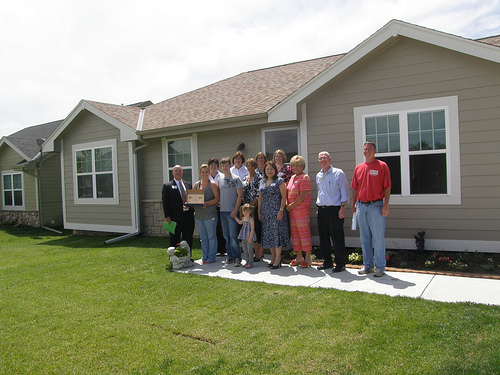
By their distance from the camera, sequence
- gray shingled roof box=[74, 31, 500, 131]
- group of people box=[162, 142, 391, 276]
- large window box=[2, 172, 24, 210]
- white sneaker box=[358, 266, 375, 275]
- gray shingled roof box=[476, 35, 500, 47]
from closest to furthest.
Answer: group of people box=[162, 142, 391, 276], white sneaker box=[358, 266, 375, 275], gray shingled roof box=[476, 35, 500, 47], gray shingled roof box=[74, 31, 500, 131], large window box=[2, 172, 24, 210]

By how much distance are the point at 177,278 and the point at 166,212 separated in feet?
4.58

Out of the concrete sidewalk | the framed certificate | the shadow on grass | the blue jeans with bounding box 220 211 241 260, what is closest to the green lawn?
the concrete sidewalk

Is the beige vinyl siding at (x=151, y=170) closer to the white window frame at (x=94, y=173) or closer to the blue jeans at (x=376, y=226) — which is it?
the white window frame at (x=94, y=173)

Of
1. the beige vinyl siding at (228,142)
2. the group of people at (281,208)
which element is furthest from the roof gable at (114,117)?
the group of people at (281,208)

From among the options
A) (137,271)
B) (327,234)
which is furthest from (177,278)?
(327,234)

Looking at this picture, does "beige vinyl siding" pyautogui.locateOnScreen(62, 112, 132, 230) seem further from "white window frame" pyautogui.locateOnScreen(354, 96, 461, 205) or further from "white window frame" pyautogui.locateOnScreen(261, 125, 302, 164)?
"white window frame" pyautogui.locateOnScreen(354, 96, 461, 205)

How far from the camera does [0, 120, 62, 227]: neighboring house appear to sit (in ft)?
48.9

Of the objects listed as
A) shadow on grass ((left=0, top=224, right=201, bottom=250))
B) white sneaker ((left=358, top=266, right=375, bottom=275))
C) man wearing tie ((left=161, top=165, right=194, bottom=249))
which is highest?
man wearing tie ((left=161, top=165, right=194, bottom=249))

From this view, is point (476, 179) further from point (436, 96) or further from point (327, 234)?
point (327, 234)

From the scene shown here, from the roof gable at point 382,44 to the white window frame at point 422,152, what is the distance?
730 millimetres

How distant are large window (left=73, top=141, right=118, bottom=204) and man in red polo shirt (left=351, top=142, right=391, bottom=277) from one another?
24.0ft

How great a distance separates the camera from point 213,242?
6.41m

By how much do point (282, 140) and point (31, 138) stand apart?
15.3m

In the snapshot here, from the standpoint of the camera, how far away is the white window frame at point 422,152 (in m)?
5.86
